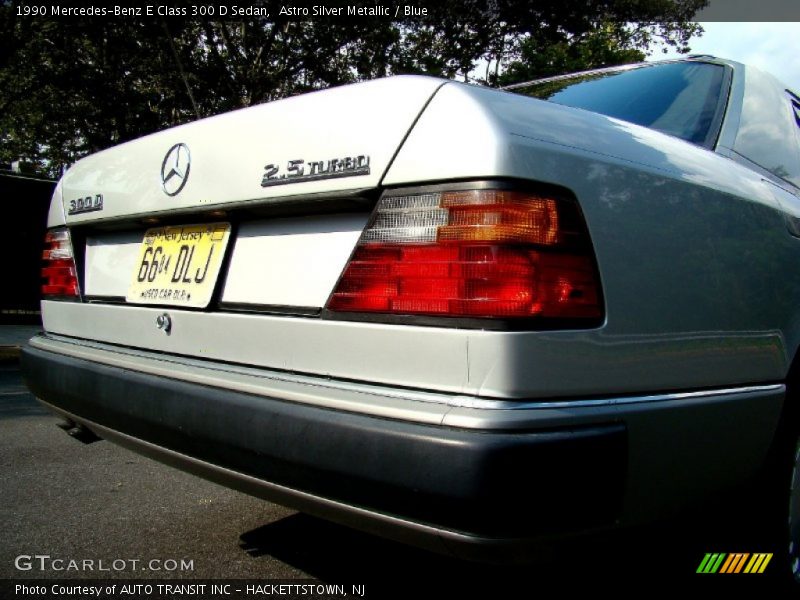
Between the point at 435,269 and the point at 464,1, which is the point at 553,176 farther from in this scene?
the point at 464,1

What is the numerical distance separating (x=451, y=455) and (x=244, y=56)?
49.0 ft

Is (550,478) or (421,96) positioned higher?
(421,96)

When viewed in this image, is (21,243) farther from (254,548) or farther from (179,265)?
(179,265)

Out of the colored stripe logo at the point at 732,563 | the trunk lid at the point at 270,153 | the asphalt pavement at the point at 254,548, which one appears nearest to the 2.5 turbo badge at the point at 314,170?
the trunk lid at the point at 270,153

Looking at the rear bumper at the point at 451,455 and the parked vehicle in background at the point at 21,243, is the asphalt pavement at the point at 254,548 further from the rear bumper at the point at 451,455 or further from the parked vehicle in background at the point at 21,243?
the parked vehicle in background at the point at 21,243

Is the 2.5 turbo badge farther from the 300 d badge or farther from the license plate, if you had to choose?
the 300 d badge

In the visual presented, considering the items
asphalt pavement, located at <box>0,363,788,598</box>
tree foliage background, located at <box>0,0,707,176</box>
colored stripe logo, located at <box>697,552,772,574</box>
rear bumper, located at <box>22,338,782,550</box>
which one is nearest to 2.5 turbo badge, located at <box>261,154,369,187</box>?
rear bumper, located at <box>22,338,782,550</box>

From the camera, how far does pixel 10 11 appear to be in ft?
36.6

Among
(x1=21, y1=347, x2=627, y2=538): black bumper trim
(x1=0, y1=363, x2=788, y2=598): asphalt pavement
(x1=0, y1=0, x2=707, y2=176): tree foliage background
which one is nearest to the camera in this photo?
(x1=21, y1=347, x2=627, y2=538): black bumper trim

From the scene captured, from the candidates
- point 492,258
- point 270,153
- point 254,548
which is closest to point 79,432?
point 254,548

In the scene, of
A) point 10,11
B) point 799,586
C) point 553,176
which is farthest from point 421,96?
point 10,11

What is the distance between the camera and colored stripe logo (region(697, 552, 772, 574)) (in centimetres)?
190

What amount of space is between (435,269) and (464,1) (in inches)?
642

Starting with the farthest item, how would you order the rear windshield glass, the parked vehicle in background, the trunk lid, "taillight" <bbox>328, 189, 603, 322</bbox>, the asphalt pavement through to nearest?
the parked vehicle in background → the rear windshield glass → the asphalt pavement → the trunk lid → "taillight" <bbox>328, 189, 603, 322</bbox>
